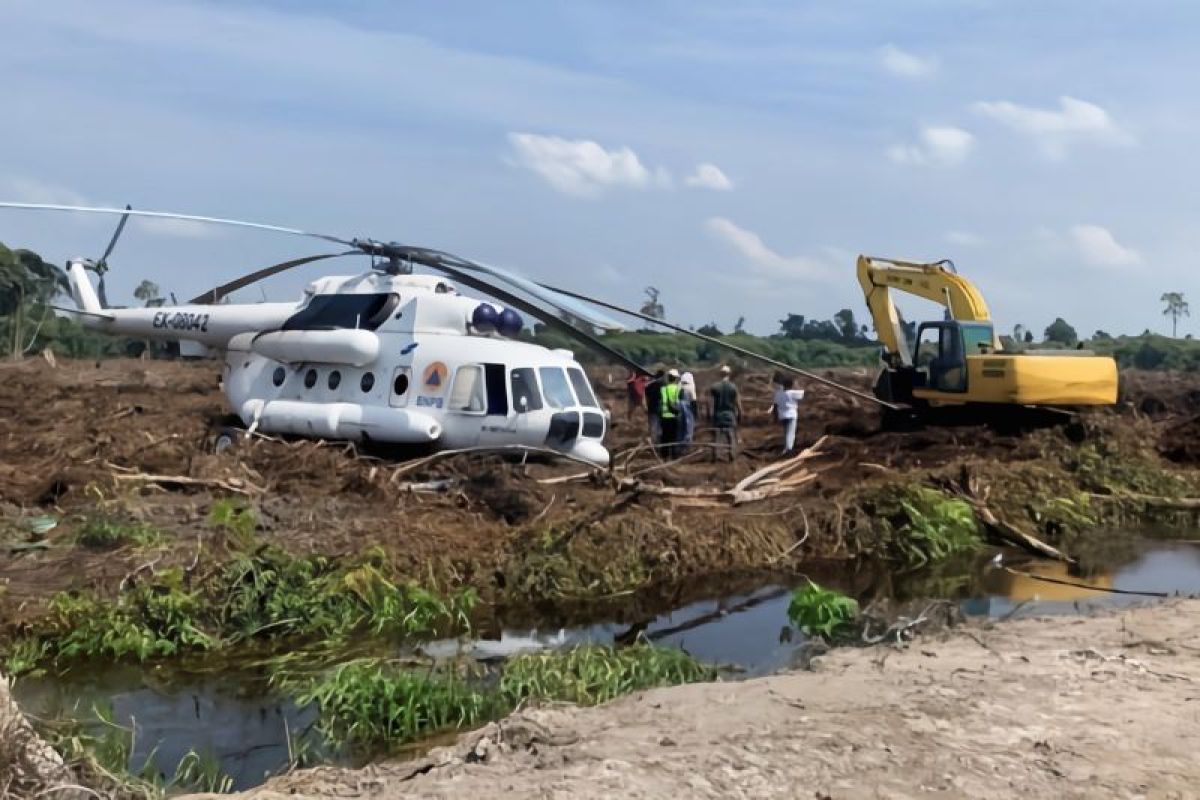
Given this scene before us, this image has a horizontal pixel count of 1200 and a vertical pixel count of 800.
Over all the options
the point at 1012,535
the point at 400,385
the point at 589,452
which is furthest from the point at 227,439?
the point at 1012,535

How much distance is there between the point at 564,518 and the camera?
11.3 meters

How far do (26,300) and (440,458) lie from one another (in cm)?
3711

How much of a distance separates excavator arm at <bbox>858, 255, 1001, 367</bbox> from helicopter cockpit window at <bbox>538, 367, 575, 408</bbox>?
9559 millimetres

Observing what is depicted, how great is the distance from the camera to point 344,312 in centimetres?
1459

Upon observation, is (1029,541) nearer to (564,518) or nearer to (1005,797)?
(564,518)

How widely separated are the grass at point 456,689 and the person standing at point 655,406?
8976mm

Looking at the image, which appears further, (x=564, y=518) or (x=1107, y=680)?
(x=564, y=518)

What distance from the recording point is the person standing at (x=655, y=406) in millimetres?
16688

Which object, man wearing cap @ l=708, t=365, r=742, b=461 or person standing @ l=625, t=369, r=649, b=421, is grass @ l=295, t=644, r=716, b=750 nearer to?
man wearing cap @ l=708, t=365, r=742, b=461

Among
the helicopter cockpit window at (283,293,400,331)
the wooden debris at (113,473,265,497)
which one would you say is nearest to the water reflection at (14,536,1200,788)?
the wooden debris at (113,473,265,497)

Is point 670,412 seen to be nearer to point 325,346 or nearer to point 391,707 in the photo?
point 325,346

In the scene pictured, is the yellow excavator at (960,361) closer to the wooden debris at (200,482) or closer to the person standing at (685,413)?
the person standing at (685,413)

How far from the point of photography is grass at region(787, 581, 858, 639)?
867 cm

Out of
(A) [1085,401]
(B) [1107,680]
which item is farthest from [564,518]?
(A) [1085,401]
